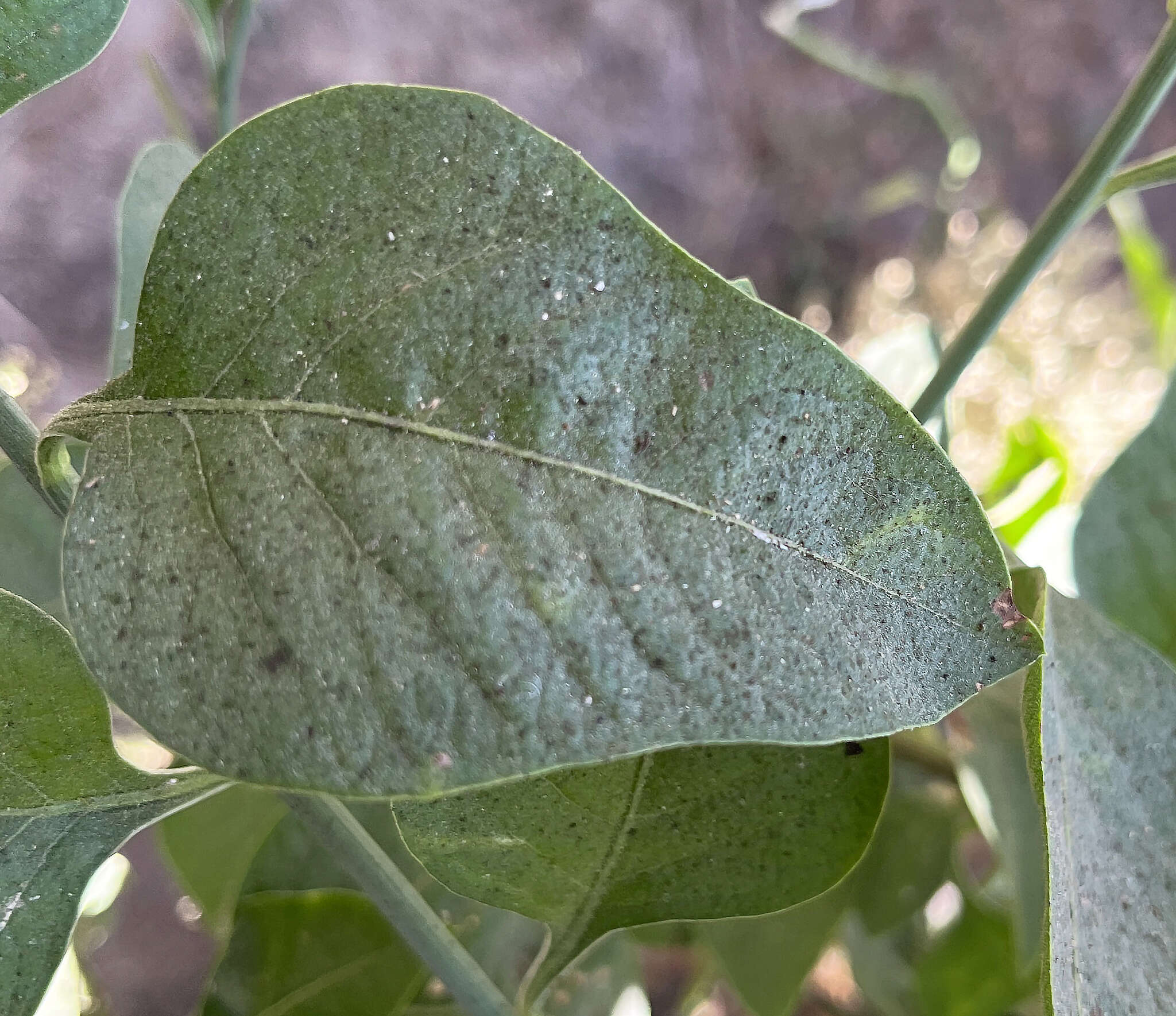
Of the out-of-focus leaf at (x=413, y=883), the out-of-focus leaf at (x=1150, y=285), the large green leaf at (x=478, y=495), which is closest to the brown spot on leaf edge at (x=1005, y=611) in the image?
the large green leaf at (x=478, y=495)

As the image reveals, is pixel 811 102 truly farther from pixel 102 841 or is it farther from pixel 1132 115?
pixel 102 841

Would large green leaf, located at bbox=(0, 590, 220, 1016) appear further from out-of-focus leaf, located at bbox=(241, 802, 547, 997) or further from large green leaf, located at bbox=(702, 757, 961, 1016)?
large green leaf, located at bbox=(702, 757, 961, 1016)

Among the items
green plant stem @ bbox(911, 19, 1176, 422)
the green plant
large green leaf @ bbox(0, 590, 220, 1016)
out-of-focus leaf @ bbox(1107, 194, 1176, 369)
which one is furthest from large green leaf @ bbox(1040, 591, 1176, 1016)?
out-of-focus leaf @ bbox(1107, 194, 1176, 369)

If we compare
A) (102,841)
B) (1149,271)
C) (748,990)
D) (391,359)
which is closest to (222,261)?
(391,359)

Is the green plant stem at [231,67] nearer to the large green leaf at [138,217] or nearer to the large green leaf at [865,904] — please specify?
the large green leaf at [138,217]

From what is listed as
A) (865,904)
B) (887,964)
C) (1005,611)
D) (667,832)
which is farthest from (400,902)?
(887,964)

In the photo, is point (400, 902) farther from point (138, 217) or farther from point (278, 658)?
point (138, 217)
